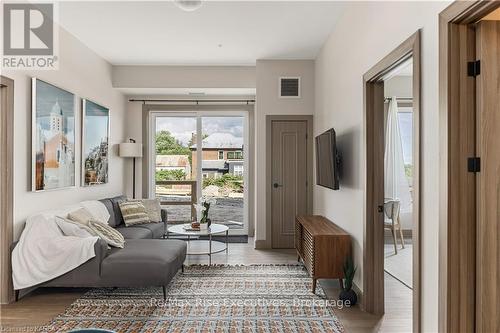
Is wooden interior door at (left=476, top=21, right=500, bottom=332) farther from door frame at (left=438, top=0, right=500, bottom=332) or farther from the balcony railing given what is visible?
the balcony railing

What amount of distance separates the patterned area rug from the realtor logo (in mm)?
2340

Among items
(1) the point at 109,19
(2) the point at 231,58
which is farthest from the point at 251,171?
(1) the point at 109,19

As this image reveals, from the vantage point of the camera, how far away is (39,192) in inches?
152

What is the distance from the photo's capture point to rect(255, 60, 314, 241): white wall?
5.74 m

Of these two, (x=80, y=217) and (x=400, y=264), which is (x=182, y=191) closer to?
(x=80, y=217)

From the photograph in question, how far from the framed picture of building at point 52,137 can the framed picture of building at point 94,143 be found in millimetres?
340

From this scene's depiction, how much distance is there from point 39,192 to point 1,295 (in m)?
1.02

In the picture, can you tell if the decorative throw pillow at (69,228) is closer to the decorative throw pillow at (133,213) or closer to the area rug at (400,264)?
the decorative throw pillow at (133,213)

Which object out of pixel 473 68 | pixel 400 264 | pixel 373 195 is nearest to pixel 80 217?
pixel 373 195

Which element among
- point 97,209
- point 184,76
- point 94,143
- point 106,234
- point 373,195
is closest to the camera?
point 373,195

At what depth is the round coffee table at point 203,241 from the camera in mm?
4795

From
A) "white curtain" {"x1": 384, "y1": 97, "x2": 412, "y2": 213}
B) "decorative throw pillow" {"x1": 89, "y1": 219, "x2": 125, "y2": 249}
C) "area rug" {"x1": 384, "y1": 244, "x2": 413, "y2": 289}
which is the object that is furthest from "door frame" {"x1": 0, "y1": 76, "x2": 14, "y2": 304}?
"white curtain" {"x1": 384, "y1": 97, "x2": 412, "y2": 213}

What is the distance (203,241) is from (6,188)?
310 cm

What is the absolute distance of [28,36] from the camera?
3.73 m
